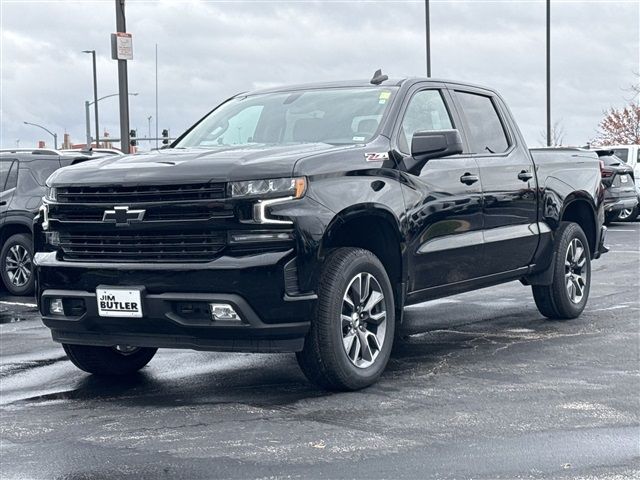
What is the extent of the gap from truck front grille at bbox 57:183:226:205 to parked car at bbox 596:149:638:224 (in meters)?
18.1

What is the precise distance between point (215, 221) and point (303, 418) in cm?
114

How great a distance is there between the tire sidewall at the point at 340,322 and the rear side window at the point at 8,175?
773 cm

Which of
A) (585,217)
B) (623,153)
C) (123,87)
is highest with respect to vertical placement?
(123,87)

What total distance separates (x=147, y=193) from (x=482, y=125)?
3219 mm

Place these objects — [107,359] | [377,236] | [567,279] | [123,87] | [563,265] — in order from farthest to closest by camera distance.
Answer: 1. [123,87]
2. [567,279]
3. [563,265]
4. [107,359]
5. [377,236]

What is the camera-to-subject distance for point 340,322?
605cm

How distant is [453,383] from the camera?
6.51 metres

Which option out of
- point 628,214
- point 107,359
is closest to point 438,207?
point 107,359

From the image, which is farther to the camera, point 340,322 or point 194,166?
point 340,322

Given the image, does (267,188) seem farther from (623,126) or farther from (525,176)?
(623,126)

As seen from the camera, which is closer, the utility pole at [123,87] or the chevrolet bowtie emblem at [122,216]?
the chevrolet bowtie emblem at [122,216]

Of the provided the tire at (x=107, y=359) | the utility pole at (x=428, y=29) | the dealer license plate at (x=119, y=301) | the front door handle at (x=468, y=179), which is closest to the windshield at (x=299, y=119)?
the front door handle at (x=468, y=179)

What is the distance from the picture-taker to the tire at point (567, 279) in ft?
29.3

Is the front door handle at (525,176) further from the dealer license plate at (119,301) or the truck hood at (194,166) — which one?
the dealer license plate at (119,301)
